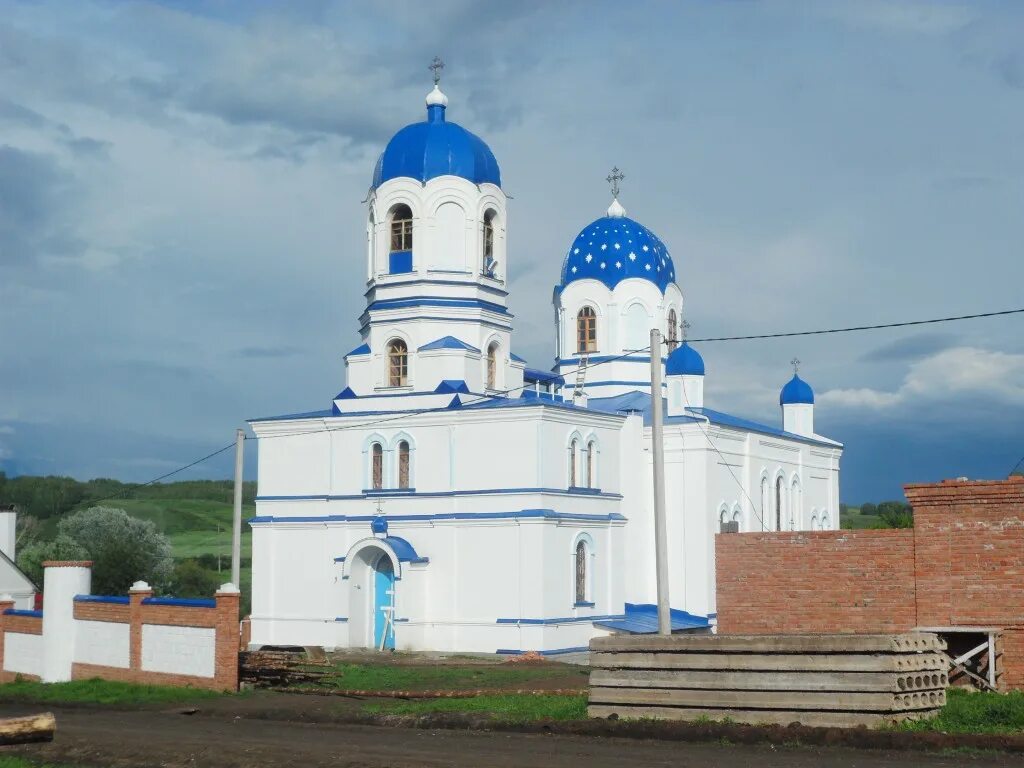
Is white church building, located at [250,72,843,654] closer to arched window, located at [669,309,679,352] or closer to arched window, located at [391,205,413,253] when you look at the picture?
arched window, located at [391,205,413,253]

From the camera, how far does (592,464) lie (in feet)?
109

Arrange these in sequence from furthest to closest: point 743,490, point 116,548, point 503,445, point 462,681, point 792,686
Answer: point 116,548 < point 743,490 < point 503,445 < point 462,681 < point 792,686

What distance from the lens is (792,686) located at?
16.1m

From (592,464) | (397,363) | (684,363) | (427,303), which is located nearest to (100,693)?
(397,363)

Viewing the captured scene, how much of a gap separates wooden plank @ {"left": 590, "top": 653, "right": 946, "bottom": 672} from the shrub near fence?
765 centimetres

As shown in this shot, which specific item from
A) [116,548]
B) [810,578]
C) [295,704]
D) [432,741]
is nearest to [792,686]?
[432,741]

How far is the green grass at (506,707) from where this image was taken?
58.2 feet

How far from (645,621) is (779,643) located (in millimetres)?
17022

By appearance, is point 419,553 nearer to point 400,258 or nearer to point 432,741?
point 400,258

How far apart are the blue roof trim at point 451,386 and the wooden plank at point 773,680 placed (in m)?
15.4

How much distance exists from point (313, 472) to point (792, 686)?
19.6 metres

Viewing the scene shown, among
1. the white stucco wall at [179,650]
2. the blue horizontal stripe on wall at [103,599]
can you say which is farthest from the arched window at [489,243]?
the white stucco wall at [179,650]

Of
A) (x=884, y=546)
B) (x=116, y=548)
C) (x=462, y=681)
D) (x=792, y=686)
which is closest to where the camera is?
(x=792, y=686)

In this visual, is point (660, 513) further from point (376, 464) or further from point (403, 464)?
point (376, 464)
